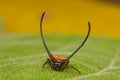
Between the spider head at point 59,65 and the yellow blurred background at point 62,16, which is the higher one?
the spider head at point 59,65

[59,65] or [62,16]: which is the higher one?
[59,65]

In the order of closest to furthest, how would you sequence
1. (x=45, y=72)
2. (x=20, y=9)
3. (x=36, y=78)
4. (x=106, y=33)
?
(x=36, y=78) → (x=45, y=72) → (x=106, y=33) → (x=20, y=9)

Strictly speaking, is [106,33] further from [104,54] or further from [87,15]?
[104,54]

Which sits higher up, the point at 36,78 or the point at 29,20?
the point at 36,78

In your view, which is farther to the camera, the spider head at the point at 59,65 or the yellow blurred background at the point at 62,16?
the yellow blurred background at the point at 62,16

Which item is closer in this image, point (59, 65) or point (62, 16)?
point (59, 65)

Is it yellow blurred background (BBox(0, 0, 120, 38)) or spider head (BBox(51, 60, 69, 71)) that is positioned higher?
spider head (BBox(51, 60, 69, 71))

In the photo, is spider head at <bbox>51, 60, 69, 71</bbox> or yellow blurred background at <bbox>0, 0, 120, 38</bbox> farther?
yellow blurred background at <bbox>0, 0, 120, 38</bbox>

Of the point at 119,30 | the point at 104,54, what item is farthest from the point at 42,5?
the point at 104,54
